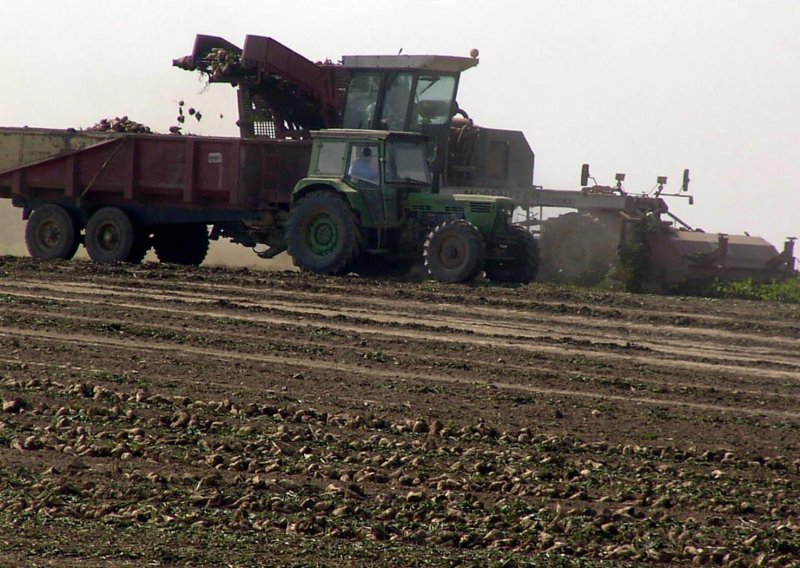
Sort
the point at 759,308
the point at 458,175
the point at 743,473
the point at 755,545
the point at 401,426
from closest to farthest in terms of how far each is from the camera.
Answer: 1. the point at 755,545
2. the point at 743,473
3. the point at 401,426
4. the point at 759,308
5. the point at 458,175

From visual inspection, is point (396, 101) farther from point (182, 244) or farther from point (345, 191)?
point (182, 244)

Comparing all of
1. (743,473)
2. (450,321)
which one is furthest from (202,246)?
(743,473)

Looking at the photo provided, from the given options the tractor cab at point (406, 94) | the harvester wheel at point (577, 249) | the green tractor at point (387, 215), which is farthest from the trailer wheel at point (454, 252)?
the harvester wheel at point (577, 249)

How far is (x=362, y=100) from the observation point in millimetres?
20047

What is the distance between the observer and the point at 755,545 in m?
6.13

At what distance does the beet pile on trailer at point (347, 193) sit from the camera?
18.1m

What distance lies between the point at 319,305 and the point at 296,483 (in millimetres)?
7998

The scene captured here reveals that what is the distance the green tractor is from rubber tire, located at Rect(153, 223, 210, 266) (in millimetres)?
2999

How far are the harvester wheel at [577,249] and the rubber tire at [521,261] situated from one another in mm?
1296

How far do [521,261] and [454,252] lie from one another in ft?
3.74

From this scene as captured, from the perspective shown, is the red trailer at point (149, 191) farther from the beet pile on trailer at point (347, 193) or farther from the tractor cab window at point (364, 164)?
the tractor cab window at point (364, 164)

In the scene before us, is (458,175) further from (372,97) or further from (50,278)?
(50,278)

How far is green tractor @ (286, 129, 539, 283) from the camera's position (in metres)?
17.8

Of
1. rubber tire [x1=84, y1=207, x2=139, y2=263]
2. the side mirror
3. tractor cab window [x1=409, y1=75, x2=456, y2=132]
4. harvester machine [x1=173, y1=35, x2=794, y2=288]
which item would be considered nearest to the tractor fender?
harvester machine [x1=173, y1=35, x2=794, y2=288]
